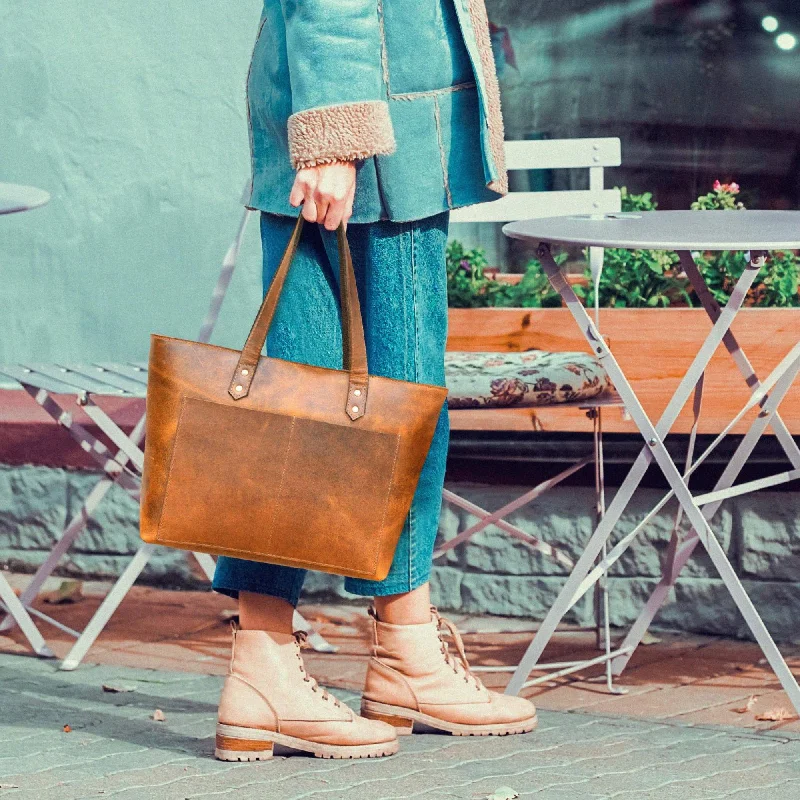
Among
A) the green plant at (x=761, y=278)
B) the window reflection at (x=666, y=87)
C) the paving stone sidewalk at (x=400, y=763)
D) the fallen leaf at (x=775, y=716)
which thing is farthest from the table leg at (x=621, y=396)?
the window reflection at (x=666, y=87)

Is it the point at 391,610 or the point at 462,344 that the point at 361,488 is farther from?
the point at 462,344

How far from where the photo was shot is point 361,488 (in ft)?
8.63

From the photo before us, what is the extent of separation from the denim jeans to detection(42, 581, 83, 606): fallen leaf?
1.64 metres

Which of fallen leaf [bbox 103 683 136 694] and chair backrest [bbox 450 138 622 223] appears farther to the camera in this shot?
chair backrest [bbox 450 138 622 223]

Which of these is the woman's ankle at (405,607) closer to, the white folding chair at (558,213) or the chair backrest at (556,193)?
the white folding chair at (558,213)

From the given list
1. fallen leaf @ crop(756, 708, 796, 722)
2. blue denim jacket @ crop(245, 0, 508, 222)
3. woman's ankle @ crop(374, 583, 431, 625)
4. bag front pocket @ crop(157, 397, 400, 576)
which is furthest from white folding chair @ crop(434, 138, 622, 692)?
bag front pocket @ crop(157, 397, 400, 576)

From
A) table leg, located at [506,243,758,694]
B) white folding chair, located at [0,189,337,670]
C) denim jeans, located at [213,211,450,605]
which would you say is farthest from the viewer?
white folding chair, located at [0,189,337,670]

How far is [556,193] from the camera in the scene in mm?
4090

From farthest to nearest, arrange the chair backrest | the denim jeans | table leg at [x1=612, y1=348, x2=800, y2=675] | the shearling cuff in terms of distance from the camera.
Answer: the chair backrest < table leg at [x1=612, y1=348, x2=800, y2=675] < the denim jeans < the shearling cuff

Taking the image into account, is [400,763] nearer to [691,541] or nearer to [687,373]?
[687,373]

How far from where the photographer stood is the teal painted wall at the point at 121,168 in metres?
4.58

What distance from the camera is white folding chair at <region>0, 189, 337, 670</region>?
145 inches

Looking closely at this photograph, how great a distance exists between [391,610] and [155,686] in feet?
2.60

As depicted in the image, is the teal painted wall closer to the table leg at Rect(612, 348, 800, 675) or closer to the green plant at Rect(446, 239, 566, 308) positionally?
the green plant at Rect(446, 239, 566, 308)
